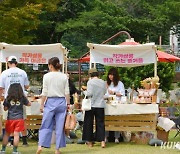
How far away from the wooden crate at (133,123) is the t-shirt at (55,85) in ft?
7.77

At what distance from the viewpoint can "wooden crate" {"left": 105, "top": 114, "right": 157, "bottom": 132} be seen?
1095cm

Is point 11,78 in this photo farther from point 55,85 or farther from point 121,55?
point 121,55

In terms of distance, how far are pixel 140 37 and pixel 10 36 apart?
13.6 metres

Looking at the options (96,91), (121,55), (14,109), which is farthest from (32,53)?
(14,109)

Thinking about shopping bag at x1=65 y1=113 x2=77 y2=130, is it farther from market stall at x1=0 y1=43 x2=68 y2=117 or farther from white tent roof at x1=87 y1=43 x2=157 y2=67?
market stall at x1=0 y1=43 x2=68 y2=117

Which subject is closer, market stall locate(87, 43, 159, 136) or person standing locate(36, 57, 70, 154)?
person standing locate(36, 57, 70, 154)

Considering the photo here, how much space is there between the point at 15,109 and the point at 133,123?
295 centimetres

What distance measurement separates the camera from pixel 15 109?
29.9 ft

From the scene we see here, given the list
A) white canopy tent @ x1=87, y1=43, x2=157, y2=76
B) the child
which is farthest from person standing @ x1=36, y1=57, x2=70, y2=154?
white canopy tent @ x1=87, y1=43, x2=157, y2=76

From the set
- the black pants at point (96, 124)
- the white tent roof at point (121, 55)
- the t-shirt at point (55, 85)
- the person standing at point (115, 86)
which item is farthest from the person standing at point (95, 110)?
the t-shirt at point (55, 85)

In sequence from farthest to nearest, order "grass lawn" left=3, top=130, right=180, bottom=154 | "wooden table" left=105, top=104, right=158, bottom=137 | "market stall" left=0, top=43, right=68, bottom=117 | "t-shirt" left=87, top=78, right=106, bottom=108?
"market stall" left=0, top=43, right=68, bottom=117, "wooden table" left=105, top=104, right=158, bottom=137, "t-shirt" left=87, top=78, right=106, bottom=108, "grass lawn" left=3, top=130, right=180, bottom=154

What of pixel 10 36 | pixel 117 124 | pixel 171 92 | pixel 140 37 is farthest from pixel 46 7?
pixel 117 124

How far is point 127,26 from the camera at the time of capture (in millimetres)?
32438

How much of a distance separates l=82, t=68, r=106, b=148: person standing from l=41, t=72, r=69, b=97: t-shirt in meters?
1.41
